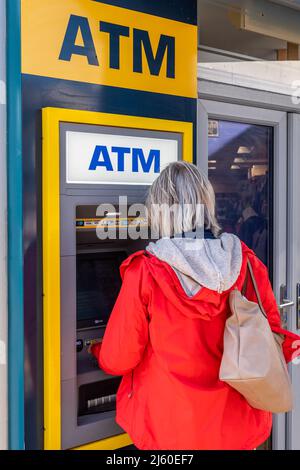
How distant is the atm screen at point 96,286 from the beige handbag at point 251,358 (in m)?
0.59

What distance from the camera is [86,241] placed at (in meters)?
A: 2.01

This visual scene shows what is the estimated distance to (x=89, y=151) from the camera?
6.45 feet

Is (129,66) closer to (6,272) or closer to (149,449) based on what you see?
(6,272)

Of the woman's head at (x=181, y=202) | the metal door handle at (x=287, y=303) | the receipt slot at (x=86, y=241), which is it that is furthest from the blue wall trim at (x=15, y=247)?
the metal door handle at (x=287, y=303)

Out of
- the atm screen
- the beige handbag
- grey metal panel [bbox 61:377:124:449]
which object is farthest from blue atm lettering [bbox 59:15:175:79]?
grey metal panel [bbox 61:377:124:449]

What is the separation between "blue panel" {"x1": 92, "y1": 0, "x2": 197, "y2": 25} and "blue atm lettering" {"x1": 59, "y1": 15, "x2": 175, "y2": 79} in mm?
88

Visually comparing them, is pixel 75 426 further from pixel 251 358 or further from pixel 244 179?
pixel 244 179

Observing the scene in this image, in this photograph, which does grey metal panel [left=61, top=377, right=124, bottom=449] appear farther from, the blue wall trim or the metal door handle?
the metal door handle

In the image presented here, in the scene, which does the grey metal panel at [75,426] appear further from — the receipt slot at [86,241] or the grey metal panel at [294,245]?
the grey metal panel at [294,245]

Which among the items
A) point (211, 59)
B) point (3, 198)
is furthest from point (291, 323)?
point (3, 198)

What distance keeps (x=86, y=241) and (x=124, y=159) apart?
0.38 m

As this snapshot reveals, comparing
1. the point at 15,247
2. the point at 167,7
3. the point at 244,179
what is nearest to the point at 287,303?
the point at 244,179

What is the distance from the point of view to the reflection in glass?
2777mm

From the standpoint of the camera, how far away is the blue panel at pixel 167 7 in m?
2.12
